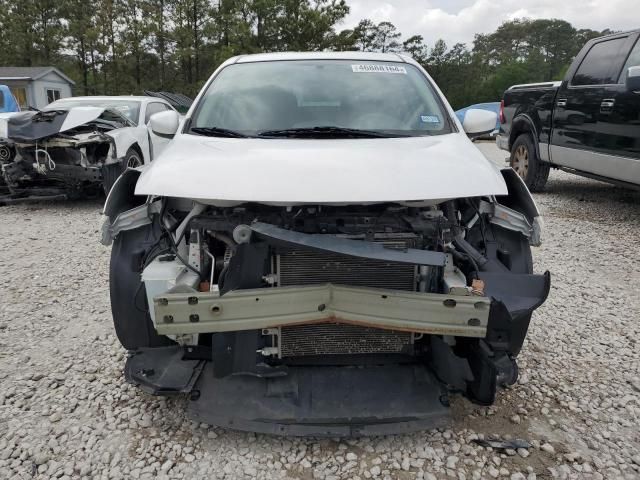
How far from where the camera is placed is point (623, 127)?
18.4ft

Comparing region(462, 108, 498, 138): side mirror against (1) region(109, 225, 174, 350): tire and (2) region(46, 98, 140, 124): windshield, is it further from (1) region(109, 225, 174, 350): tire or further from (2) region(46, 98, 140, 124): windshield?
(2) region(46, 98, 140, 124): windshield

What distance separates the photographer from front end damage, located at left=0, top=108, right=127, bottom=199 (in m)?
6.77

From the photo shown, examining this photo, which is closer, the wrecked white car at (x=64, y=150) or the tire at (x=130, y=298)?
the tire at (x=130, y=298)

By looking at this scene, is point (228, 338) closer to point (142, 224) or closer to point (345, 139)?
point (142, 224)

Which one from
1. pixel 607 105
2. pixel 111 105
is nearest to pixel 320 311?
pixel 607 105

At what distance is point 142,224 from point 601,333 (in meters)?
3.07

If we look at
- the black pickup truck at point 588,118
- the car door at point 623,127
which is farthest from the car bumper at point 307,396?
the car door at point 623,127

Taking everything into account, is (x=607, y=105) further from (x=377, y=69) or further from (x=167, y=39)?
(x=167, y=39)

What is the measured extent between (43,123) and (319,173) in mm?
6228

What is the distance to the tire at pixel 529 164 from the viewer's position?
7660 millimetres

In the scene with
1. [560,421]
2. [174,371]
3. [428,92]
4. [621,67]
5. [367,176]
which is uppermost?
[621,67]

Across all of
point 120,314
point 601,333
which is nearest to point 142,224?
point 120,314

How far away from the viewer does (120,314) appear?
2.54 meters

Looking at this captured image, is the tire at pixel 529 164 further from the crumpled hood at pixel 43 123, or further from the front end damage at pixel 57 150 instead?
the crumpled hood at pixel 43 123
